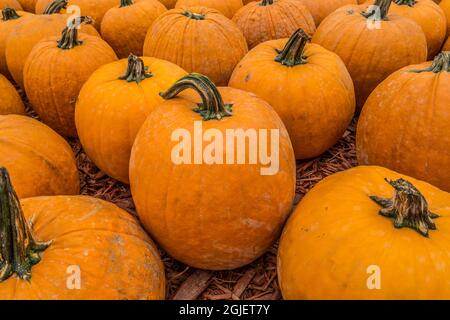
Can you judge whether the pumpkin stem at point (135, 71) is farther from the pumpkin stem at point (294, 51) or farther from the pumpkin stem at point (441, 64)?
the pumpkin stem at point (441, 64)

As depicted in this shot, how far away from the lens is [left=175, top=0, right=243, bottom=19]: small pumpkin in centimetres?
332

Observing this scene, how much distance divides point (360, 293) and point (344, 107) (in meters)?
1.26

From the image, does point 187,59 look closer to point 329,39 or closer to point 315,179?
point 329,39

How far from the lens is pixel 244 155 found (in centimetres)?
158

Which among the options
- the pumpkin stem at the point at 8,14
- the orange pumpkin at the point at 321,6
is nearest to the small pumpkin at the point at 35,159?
the pumpkin stem at the point at 8,14

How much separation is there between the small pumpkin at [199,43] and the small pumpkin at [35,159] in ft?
3.34

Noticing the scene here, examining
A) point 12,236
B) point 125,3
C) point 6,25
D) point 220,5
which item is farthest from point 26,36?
point 12,236

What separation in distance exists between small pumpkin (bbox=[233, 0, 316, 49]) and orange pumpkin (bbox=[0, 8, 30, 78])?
1.77m

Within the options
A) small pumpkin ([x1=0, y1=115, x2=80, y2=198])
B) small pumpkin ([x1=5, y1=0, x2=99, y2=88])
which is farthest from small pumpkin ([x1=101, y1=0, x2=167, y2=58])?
small pumpkin ([x1=0, y1=115, x2=80, y2=198])

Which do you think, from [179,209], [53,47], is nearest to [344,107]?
[179,209]

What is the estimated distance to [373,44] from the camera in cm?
254

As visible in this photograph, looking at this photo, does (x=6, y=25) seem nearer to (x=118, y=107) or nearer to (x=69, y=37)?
(x=69, y=37)

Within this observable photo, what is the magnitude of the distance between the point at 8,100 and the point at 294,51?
1.82 meters

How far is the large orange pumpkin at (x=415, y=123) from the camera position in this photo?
1.84 m
